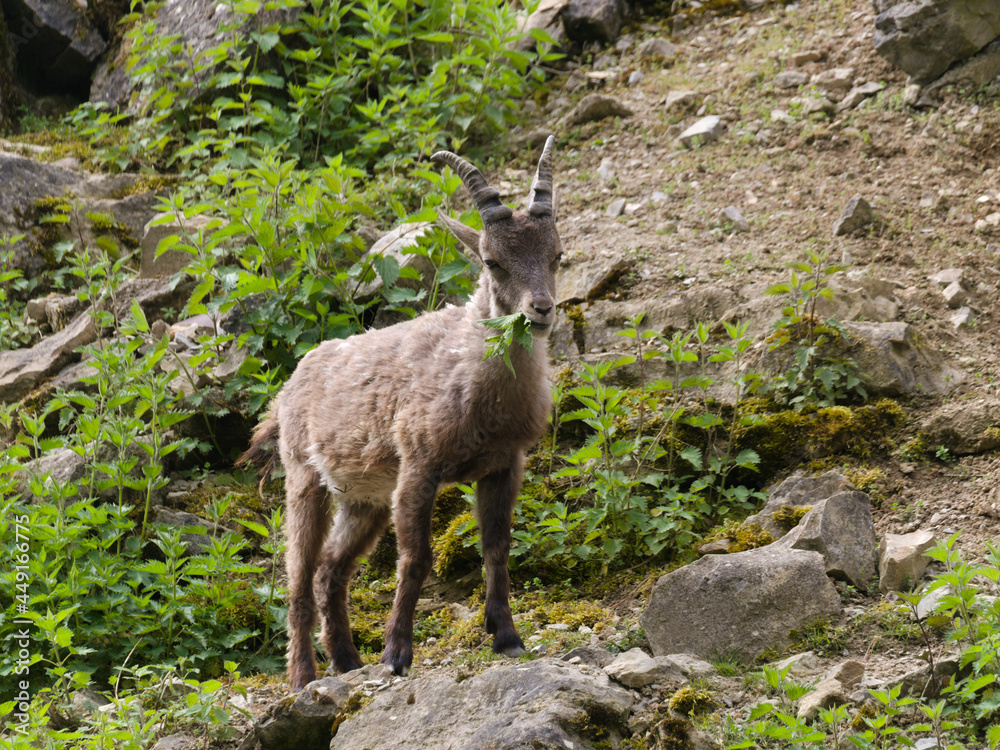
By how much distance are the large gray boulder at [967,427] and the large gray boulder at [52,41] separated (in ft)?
38.8

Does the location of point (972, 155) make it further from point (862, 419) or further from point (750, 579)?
point (750, 579)

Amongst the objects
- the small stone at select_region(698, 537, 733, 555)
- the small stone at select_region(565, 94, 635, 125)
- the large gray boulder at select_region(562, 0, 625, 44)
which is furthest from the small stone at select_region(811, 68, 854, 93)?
the small stone at select_region(698, 537, 733, 555)

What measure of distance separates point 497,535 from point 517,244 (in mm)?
1707

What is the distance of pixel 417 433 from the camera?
16.1 feet

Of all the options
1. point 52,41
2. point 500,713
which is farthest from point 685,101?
point 52,41

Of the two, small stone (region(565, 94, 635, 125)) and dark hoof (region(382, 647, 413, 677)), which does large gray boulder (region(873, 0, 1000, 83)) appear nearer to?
small stone (region(565, 94, 635, 125))

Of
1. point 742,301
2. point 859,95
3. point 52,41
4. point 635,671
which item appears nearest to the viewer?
point 635,671

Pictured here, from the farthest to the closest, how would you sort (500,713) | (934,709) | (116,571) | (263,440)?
(263,440)
(116,571)
(500,713)
(934,709)

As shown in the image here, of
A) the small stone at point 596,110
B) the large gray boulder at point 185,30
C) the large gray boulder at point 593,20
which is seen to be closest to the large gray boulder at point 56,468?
the large gray boulder at point 185,30

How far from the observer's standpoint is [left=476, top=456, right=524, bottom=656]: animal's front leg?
16.0ft

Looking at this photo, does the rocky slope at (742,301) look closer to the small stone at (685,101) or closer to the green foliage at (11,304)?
the small stone at (685,101)

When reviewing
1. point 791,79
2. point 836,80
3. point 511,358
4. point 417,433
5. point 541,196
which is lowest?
point 417,433

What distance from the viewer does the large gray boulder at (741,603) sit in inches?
168

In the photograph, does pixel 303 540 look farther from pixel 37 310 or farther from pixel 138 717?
pixel 37 310
